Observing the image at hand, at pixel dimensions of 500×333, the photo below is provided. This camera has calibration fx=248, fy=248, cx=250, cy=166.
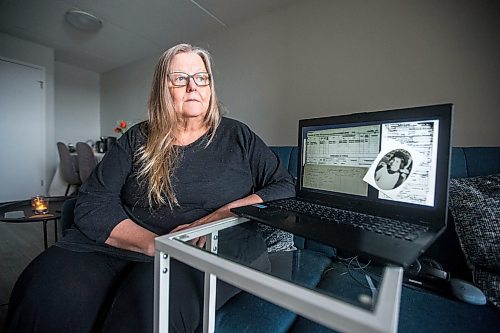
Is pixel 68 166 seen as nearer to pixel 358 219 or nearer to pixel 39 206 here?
pixel 39 206

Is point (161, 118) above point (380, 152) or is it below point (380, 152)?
above

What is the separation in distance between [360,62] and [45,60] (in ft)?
13.5

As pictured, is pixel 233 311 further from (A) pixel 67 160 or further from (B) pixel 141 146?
(A) pixel 67 160

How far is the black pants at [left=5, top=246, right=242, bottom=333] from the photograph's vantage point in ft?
1.88

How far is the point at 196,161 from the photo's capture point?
86cm

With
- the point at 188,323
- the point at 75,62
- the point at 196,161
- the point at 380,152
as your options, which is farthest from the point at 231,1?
the point at 75,62

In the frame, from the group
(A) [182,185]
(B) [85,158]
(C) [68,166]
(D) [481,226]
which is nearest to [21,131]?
(C) [68,166]

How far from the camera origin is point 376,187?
0.69 metres

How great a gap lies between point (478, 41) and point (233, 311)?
1.87m

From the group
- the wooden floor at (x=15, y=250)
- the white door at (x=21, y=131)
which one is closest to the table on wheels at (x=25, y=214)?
the wooden floor at (x=15, y=250)

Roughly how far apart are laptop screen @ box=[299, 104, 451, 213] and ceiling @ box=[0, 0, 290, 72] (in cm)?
192

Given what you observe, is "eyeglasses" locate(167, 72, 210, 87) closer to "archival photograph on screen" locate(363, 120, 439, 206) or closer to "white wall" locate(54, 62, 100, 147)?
"archival photograph on screen" locate(363, 120, 439, 206)

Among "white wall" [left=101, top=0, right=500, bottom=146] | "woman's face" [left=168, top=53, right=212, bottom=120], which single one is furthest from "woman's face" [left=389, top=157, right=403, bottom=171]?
"white wall" [left=101, top=0, right=500, bottom=146]

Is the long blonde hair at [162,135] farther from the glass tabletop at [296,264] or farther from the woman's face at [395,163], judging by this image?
the woman's face at [395,163]
